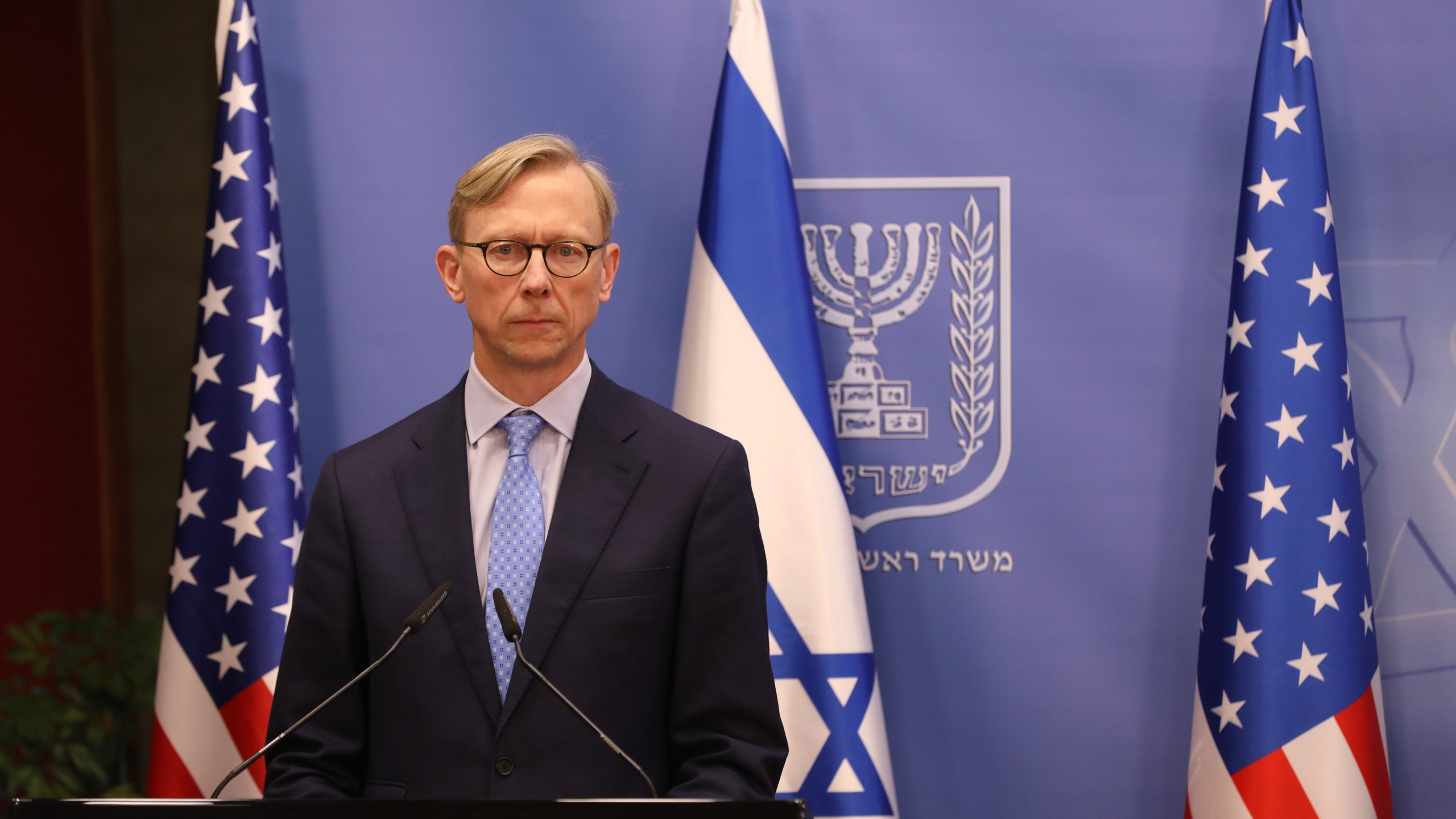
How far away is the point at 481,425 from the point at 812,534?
3.23 feet

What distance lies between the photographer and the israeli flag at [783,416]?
2482 millimetres

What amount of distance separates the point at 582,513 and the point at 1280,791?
67.1 inches

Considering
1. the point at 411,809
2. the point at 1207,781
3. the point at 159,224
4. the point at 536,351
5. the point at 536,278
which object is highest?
the point at 159,224

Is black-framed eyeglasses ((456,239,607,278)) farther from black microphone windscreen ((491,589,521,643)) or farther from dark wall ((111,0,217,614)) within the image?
dark wall ((111,0,217,614))

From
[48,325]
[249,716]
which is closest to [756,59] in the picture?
[249,716]

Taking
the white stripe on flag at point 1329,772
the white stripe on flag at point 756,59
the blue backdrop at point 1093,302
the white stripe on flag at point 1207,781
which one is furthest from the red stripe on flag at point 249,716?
the white stripe on flag at point 1329,772

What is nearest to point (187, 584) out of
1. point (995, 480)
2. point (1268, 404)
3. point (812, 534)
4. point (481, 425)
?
point (481, 425)

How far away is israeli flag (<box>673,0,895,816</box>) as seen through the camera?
248 cm

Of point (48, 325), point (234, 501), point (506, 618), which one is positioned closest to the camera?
point (506, 618)

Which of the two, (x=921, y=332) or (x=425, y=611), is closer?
(x=425, y=611)

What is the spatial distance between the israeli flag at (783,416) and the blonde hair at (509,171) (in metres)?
0.84

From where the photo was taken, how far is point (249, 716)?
8.42 feet

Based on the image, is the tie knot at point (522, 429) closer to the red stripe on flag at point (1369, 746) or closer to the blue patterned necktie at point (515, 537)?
the blue patterned necktie at point (515, 537)

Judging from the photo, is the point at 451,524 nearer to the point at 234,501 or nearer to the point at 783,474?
the point at 783,474
